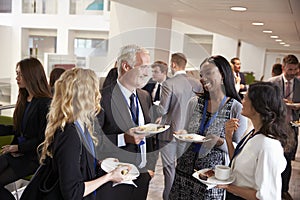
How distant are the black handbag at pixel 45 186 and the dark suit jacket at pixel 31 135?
2.25 feet

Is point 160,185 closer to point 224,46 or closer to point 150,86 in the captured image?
point 150,86

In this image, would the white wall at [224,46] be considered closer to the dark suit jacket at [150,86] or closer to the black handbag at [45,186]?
the dark suit jacket at [150,86]

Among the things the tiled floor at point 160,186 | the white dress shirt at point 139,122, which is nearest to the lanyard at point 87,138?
the white dress shirt at point 139,122

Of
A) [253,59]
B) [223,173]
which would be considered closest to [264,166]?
[223,173]

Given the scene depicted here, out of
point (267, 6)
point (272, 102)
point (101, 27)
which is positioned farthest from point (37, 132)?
point (101, 27)

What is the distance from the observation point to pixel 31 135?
2029 millimetres

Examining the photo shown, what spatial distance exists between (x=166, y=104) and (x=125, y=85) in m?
0.19

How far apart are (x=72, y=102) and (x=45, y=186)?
1.05 ft

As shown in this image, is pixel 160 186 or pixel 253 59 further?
pixel 253 59

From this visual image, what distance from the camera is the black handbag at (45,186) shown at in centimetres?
128

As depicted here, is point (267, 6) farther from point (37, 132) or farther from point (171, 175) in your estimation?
point (37, 132)

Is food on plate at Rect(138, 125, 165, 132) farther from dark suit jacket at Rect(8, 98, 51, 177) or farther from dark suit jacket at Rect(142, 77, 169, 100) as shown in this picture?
dark suit jacket at Rect(8, 98, 51, 177)

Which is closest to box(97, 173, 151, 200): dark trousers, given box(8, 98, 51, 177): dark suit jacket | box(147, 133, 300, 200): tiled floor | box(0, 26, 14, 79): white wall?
box(8, 98, 51, 177): dark suit jacket

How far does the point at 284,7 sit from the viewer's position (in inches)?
116
